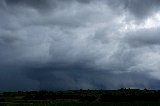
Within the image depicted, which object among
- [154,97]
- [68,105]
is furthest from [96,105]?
[154,97]

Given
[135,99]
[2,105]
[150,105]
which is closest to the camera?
[150,105]

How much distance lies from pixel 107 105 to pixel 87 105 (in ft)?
25.9

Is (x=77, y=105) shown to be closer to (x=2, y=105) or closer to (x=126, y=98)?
(x=2, y=105)

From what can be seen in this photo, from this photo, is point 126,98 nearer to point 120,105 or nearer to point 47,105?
point 120,105

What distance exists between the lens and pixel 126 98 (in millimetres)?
156500

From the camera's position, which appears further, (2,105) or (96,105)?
(2,105)

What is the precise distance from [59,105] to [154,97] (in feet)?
195

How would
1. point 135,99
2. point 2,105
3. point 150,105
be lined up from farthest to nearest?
point 135,99 < point 2,105 < point 150,105

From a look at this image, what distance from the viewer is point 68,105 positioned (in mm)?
120250

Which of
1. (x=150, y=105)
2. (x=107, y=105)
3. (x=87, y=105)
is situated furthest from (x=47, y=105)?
(x=150, y=105)

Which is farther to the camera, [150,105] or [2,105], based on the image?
[2,105]

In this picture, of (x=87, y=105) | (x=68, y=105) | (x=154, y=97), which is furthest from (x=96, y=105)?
(x=154, y=97)

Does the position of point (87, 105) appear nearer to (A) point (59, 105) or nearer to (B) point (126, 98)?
→ (A) point (59, 105)

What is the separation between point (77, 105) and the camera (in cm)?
12031
